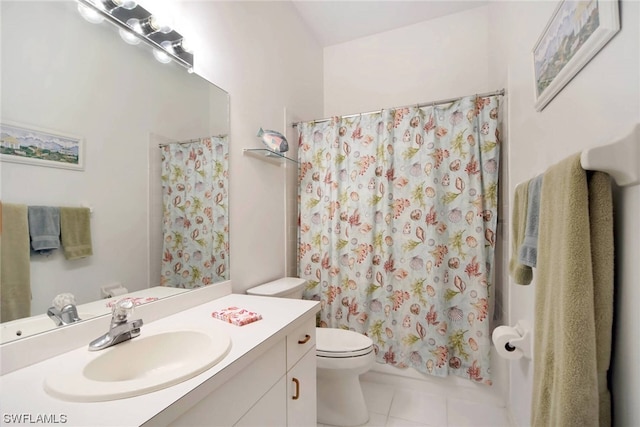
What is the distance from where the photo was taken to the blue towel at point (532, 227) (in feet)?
2.78

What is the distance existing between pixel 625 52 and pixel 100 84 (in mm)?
1444

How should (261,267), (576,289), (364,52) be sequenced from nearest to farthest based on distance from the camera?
(576,289), (261,267), (364,52)

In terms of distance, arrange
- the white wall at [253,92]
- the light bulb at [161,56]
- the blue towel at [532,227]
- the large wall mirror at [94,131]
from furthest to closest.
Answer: the white wall at [253,92]
the light bulb at [161,56]
the blue towel at [532,227]
the large wall mirror at [94,131]

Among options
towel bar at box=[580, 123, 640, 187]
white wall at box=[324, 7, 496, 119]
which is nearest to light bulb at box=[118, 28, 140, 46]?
towel bar at box=[580, 123, 640, 187]

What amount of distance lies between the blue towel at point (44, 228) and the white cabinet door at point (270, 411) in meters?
0.74

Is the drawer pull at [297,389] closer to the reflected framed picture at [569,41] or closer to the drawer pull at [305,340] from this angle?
the drawer pull at [305,340]

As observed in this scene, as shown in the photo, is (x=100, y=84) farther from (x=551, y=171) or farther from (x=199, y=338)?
(x=551, y=171)

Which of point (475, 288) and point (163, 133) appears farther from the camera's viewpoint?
point (475, 288)

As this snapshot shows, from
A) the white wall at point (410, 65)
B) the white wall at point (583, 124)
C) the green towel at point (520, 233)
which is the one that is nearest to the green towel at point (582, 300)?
the white wall at point (583, 124)

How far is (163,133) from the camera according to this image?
3.80 feet

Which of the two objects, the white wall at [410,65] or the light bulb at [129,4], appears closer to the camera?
the light bulb at [129,4]

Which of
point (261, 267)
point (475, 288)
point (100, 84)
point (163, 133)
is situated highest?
point (100, 84)

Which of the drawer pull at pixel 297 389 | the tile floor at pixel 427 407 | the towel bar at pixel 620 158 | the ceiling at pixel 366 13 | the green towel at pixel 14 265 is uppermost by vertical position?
the ceiling at pixel 366 13

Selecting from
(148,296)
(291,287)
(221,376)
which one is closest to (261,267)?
(291,287)
